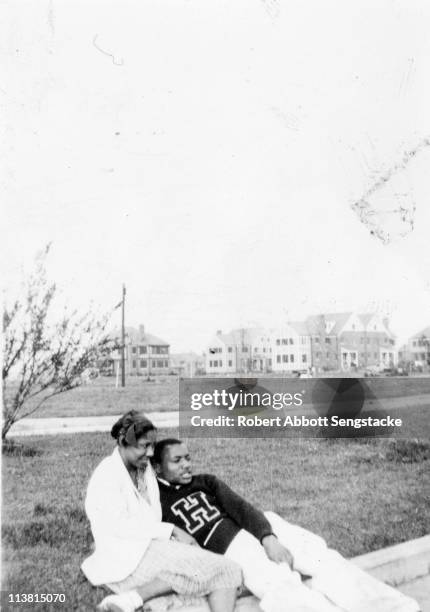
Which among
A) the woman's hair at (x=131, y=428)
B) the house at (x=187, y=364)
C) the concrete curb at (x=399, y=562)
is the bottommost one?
the concrete curb at (x=399, y=562)

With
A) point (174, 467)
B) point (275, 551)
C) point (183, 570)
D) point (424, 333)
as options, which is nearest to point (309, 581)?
point (275, 551)

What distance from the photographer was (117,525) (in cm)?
215

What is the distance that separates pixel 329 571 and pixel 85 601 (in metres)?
0.94

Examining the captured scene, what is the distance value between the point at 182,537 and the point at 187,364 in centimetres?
69

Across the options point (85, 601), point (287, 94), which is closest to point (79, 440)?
point (85, 601)

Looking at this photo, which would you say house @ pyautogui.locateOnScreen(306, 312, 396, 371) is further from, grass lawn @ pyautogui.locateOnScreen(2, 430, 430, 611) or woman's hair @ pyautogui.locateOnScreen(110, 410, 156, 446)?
woman's hair @ pyautogui.locateOnScreen(110, 410, 156, 446)

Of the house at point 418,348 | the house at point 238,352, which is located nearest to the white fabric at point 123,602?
the house at point 238,352

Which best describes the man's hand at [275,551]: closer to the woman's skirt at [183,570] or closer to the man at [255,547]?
the man at [255,547]

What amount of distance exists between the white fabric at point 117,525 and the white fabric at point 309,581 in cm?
33

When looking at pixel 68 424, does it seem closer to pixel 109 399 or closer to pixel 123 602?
pixel 109 399

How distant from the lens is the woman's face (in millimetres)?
2234

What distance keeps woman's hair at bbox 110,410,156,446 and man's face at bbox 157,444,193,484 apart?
0.12 meters

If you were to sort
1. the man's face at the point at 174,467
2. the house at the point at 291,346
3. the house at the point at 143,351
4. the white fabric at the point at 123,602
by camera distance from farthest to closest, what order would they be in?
the house at the point at 291,346
the house at the point at 143,351
the man's face at the point at 174,467
the white fabric at the point at 123,602

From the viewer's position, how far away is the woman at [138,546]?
210 centimetres
